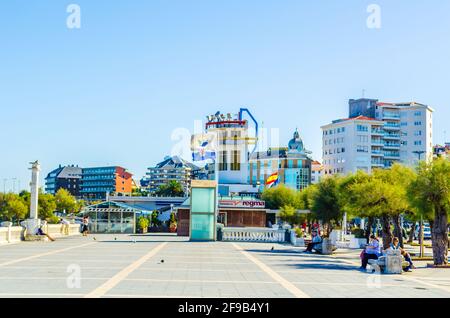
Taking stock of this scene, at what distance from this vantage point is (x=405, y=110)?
483ft

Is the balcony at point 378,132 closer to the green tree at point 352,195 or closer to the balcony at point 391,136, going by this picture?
the balcony at point 391,136

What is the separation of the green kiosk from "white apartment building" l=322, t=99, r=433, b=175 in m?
96.4

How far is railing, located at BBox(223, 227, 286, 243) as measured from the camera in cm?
5197

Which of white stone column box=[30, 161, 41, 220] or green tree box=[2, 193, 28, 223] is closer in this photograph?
white stone column box=[30, 161, 41, 220]

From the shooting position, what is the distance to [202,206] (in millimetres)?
47312

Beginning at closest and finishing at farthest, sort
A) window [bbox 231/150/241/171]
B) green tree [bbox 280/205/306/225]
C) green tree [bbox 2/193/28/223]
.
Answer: green tree [bbox 280/205/306/225] < green tree [bbox 2/193/28/223] < window [bbox 231/150/241/171]

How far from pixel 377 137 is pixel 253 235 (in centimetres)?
9577

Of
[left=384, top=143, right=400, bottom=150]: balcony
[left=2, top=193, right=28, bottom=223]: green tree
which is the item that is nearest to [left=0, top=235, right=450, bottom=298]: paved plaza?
[left=2, top=193, right=28, bottom=223]: green tree

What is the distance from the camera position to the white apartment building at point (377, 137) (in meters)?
141

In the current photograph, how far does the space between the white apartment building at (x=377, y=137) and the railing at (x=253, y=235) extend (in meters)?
90.5

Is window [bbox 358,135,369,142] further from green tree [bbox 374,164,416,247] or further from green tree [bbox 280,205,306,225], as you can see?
green tree [bbox 374,164,416,247]

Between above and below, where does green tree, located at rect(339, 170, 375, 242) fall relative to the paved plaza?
above
